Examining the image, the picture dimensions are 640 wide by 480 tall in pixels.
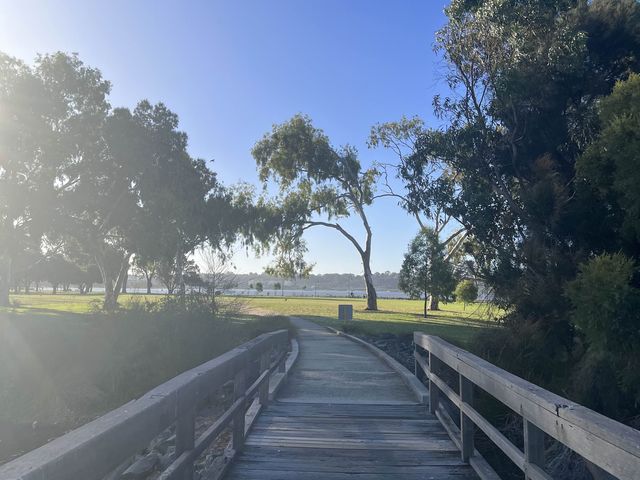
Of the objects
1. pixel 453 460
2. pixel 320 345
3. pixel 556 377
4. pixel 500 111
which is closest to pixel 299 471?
pixel 453 460

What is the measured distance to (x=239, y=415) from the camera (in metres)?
5.30

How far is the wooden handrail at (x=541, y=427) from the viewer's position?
96.0 inches

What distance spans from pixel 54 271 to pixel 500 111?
82728 millimetres

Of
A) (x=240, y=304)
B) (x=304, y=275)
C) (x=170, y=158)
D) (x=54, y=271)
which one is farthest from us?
(x=54, y=271)

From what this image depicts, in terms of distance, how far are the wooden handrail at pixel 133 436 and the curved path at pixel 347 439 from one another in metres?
0.68

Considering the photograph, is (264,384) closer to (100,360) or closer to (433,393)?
(433,393)

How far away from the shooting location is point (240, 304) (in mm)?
18203

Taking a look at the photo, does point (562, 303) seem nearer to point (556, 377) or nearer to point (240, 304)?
point (556, 377)

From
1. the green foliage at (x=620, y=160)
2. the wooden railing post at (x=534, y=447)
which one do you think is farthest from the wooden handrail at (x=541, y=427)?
the green foliage at (x=620, y=160)

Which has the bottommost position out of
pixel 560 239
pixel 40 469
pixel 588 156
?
A: pixel 40 469

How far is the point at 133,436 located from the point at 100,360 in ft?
50.9

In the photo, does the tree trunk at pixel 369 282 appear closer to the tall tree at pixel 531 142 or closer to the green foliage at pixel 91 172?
the green foliage at pixel 91 172

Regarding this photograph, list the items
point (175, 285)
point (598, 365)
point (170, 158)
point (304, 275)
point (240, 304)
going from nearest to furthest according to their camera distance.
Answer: point (598, 365) → point (240, 304) → point (175, 285) → point (170, 158) → point (304, 275)

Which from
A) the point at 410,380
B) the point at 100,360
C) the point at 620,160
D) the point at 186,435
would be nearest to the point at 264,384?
the point at 410,380
